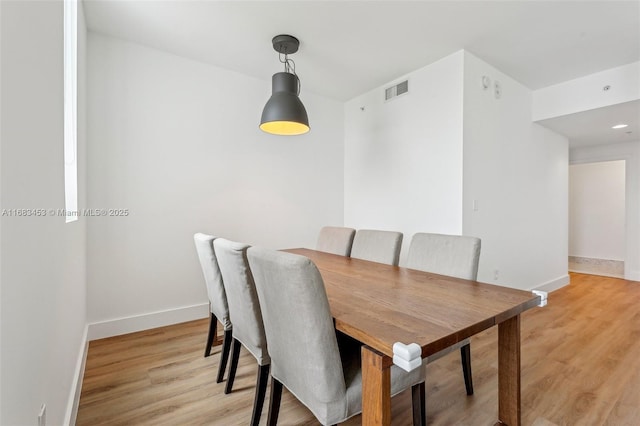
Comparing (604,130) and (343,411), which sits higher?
(604,130)

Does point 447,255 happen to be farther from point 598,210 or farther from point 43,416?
point 598,210

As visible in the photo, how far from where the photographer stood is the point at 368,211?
3.82 m

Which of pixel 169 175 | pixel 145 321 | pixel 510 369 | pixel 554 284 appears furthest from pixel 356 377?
pixel 554 284

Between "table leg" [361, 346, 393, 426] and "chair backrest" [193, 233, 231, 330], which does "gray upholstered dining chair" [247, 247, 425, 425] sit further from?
"chair backrest" [193, 233, 231, 330]

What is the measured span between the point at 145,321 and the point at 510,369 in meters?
2.82

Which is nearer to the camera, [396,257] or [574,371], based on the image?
[574,371]

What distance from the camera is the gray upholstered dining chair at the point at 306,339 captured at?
982 millimetres

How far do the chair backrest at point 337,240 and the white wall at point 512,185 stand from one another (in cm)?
113

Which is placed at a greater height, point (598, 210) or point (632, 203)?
point (632, 203)

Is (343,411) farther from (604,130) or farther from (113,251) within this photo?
(604,130)

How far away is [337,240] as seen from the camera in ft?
8.94

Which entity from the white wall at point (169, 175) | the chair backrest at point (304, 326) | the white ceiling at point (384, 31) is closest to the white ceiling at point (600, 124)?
the white ceiling at point (384, 31)

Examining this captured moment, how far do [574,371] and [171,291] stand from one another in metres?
3.29

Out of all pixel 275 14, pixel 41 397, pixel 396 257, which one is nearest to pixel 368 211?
pixel 396 257
